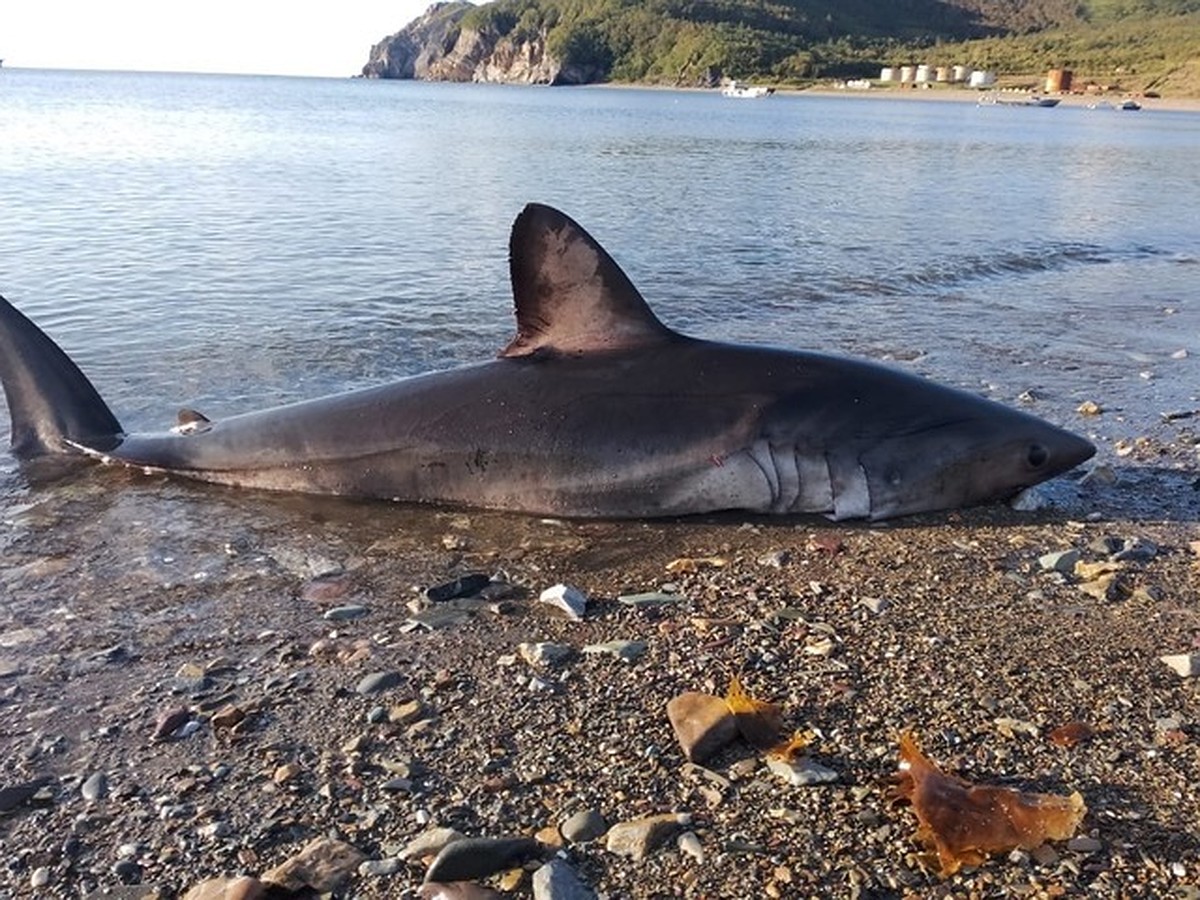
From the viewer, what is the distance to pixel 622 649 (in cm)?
469

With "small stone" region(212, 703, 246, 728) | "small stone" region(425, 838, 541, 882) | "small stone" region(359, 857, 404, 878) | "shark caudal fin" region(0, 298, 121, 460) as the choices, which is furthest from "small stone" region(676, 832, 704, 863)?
"shark caudal fin" region(0, 298, 121, 460)

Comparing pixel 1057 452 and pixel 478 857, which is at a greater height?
pixel 478 857

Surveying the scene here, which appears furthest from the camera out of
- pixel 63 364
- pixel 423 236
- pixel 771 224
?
pixel 771 224

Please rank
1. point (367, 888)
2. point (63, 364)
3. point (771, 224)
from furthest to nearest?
point (771, 224), point (63, 364), point (367, 888)

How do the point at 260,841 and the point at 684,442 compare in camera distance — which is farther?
the point at 684,442

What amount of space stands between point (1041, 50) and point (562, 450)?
198798mm

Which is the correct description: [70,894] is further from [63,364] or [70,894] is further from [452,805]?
[63,364]

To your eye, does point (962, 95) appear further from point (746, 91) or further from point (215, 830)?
point (215, 830)

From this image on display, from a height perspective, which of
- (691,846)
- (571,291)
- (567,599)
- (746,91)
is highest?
(571,291)

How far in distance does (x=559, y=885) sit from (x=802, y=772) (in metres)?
0.97

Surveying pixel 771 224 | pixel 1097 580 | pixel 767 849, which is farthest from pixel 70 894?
pixel 771 224

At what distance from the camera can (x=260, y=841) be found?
3.38 meters

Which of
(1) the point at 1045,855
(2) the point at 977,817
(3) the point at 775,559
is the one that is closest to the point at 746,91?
(3) the point at 775,559

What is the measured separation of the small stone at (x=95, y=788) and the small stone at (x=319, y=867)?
0.86 meters
